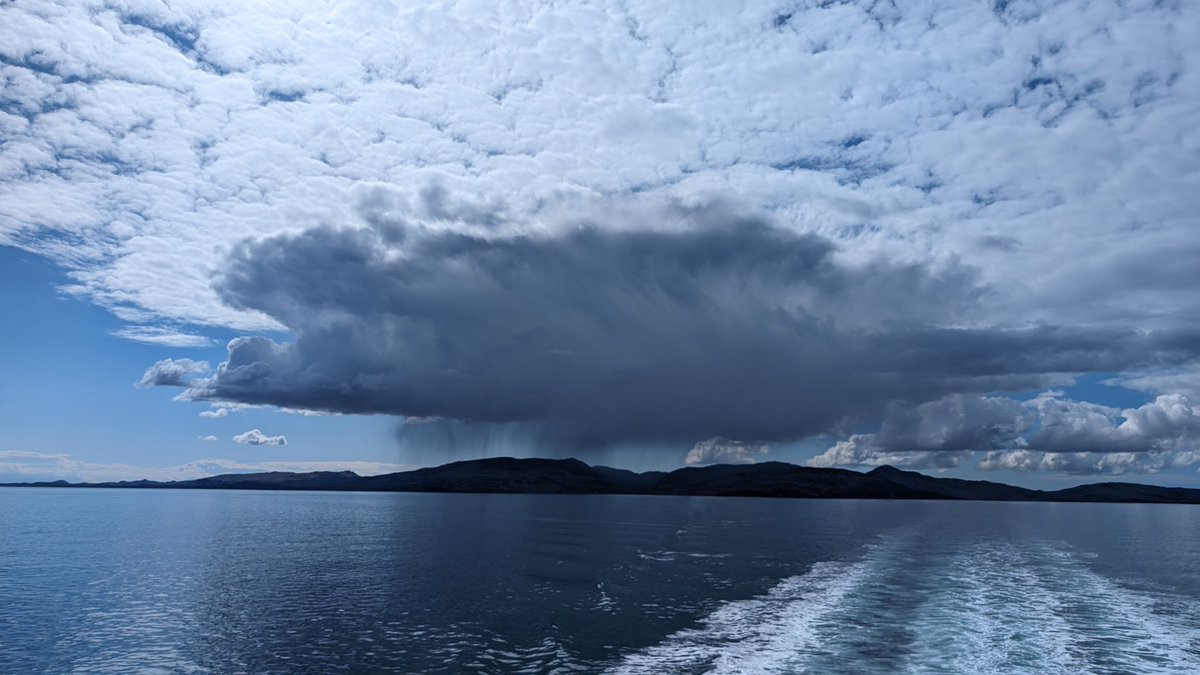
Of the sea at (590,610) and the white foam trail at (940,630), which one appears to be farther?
the sea at (590,610)

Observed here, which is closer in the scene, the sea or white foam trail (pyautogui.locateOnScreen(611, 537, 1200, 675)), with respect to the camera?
white foam trail (pyautogui.locateOnScreen(611, 537, 1200, 675))

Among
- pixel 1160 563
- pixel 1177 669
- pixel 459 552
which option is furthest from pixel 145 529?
pixel 1160 563

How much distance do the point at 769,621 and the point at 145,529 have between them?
415 ft

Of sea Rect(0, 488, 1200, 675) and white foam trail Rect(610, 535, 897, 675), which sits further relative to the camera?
sea Rect(0, 488, 1200, 675)

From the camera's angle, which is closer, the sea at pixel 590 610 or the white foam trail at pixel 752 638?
the white foam trail at pixel 752 638

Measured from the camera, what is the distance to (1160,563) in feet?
289

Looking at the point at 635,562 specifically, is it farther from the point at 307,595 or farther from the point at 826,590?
the point at 307,595

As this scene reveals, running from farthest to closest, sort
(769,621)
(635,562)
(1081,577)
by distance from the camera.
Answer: (635,562) → (1081,577) → (769,621)

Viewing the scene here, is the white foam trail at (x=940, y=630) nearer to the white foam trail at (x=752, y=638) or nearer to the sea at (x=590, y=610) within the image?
the white foam trail at (x=752, y=638)

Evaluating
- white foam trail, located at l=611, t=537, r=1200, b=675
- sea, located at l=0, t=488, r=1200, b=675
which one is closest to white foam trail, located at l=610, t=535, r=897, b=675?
white foam trail, located at l=611, t=537, r=1200, b=675

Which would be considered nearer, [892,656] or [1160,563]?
[892,656]

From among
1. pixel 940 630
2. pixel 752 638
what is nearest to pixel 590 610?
pixel 752 638

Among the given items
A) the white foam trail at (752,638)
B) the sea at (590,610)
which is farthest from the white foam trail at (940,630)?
the sea at (590,610)

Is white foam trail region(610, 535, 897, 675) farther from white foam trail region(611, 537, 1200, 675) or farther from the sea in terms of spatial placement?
the sea
